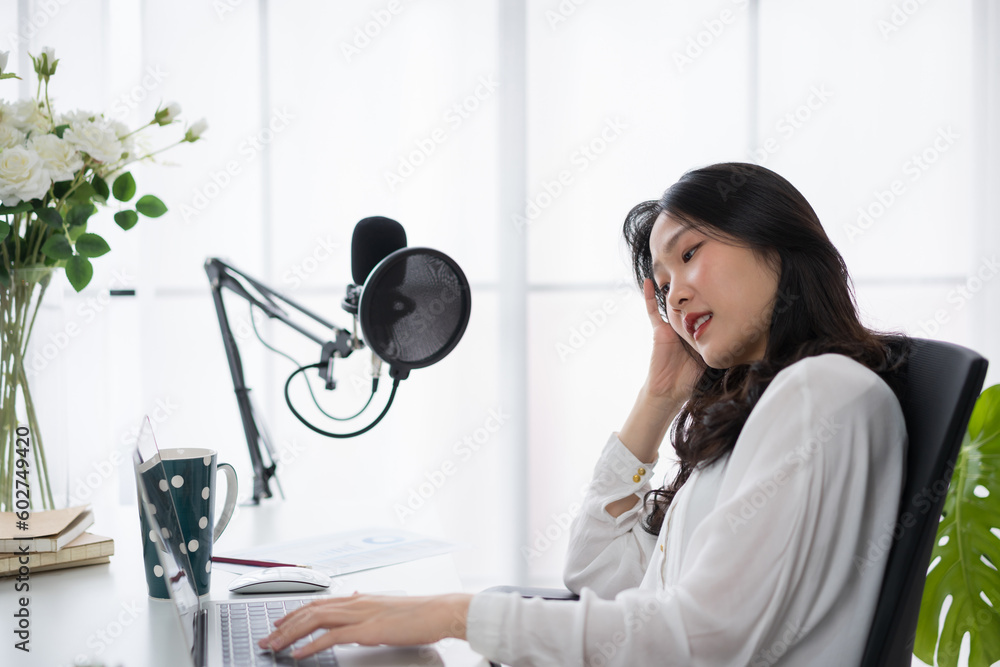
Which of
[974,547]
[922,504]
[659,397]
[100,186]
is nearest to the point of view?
[922,504]

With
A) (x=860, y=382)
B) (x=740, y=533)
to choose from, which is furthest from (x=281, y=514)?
(x=860, y=382)

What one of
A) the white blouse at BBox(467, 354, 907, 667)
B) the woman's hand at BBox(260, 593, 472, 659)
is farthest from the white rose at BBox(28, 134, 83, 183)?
the white blouse at BBox(467, 354, 907, 667)

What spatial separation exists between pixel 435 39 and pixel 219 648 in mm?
2133

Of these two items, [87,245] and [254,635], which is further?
[87,245]

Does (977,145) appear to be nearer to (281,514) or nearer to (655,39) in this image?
(655,39)

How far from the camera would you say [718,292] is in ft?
3.53

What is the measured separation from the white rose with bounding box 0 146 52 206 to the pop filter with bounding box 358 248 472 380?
0.50m

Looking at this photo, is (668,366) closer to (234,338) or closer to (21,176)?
(234,338)

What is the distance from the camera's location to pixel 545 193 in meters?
2.54

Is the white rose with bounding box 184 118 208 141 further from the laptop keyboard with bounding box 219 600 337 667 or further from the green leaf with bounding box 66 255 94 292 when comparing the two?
the laptop keyboard with bounding box 219 600 337 667

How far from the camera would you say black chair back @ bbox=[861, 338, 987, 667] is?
75cm

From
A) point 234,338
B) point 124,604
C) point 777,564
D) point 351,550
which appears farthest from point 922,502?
point 234,338

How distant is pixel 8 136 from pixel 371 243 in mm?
541

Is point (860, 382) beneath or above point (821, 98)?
beneath
